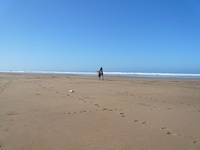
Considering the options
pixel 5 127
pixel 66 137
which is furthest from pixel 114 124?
pixel 5 127

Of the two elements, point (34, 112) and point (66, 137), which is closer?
point (66, 137)

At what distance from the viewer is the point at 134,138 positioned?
209 inches

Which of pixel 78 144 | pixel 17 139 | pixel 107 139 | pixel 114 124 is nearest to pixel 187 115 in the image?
pixel 114 124

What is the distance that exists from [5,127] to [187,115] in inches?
256

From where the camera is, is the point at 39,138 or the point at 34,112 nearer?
the point at 39,138

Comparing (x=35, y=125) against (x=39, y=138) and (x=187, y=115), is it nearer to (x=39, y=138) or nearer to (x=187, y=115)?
(x=39, y=138)

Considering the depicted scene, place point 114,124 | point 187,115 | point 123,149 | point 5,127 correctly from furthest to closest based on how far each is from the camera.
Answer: point 187,115 → point 114,124 → point 5,127 → point 123,149

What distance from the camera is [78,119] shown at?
7.10 meters

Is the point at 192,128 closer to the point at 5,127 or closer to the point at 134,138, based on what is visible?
the point at 134,138

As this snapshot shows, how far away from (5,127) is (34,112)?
1.95 meters

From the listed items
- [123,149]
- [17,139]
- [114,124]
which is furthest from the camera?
[114,124]

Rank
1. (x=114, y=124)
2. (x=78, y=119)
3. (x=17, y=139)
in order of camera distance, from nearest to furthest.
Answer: (x=17, y=139) < (x=114, y=124) < (x=78, y=119)

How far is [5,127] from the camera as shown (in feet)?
20.0

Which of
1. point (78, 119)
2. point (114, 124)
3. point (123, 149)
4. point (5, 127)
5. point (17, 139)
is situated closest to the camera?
point (123, 149)
